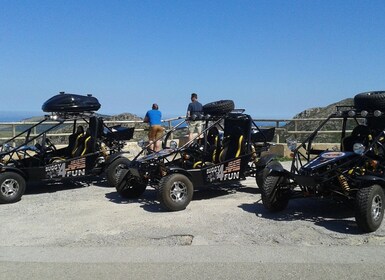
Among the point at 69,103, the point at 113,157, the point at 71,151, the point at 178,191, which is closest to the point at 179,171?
the point at 178,191

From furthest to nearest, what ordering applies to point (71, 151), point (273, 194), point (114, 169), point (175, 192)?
point (71, 151) → point (114, 169) → point (175, 192) → point (273, 194)

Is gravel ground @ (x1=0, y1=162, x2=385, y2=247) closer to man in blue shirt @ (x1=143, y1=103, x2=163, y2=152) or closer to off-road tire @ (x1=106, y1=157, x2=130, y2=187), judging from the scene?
off-road tire @ (x1=106, y1=157, x2=130, y2=187)

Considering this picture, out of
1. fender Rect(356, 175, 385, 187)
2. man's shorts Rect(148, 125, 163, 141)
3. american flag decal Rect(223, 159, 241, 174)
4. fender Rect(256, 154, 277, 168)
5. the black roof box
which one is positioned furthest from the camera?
man's shorts Rect(148, 125, 163, 141)

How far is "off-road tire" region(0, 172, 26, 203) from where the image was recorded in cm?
907

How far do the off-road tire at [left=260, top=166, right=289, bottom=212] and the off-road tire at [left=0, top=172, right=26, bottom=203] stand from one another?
468cm

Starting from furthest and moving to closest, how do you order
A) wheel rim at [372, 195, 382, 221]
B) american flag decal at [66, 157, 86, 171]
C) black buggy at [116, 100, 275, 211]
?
american flag decal at [66, 157, 86, 171] → black buggy at [116, 100, 275, 211] → wheel rim at [372, 195, 382, 221]

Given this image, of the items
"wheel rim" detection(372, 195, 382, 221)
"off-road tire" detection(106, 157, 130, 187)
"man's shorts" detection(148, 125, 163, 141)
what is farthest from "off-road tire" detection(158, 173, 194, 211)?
"man's shorts" detection(148, 125, 163, 141)

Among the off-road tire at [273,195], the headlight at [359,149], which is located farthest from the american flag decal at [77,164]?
the headlight at [359,149]

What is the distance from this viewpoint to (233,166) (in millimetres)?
9500

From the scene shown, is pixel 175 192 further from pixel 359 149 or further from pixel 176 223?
pixel 359 149

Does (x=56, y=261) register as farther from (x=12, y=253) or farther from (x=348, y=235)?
(x=348, y=235)

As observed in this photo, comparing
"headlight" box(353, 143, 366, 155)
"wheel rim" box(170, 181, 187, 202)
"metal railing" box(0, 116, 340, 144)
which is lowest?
"wheel rim" box(170, 181, 187, 202)

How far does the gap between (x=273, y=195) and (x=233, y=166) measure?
193 centimetres

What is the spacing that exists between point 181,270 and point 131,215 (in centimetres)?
296
